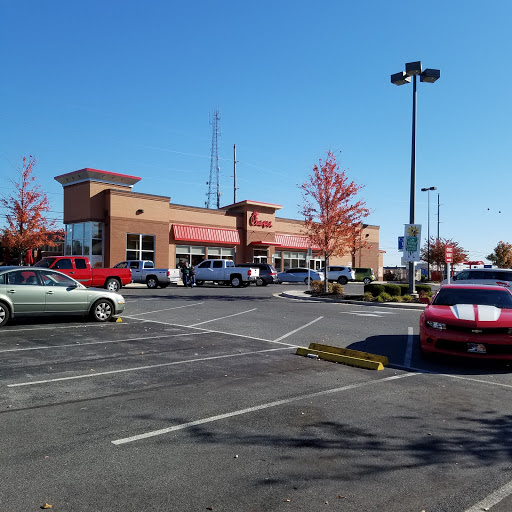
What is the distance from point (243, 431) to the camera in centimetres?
498

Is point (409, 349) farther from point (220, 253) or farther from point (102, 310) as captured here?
point (220, 253)

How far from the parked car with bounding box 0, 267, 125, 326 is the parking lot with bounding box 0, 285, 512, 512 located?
257cm

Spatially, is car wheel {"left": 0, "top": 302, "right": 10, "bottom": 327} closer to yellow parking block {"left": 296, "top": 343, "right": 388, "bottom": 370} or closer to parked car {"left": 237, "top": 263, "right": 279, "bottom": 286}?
yellow parking block {"left": 296, "top": 343, "right": 388, "bottom": 370}

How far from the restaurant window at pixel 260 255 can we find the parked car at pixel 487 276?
29332 mm

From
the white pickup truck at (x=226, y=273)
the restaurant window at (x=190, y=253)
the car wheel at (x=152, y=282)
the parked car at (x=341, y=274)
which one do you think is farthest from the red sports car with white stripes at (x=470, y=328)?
the parked car at (x=341, y=274)

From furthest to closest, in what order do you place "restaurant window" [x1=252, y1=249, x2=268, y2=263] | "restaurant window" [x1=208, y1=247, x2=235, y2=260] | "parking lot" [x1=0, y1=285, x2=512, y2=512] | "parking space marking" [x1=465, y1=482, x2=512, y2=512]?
"restaurant window" [x1=252, y1=249, x2=268, y2=263]
"restaurant window" [x1=208, y1=247, x2=235, y2=260]
"parking lot" [x1=0, y1=285, x2=512, y2=512]
"parking space marking" [x1=465, y1=482, x2=512, y2=512]

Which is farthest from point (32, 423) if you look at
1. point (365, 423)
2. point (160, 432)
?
point (365, 423)

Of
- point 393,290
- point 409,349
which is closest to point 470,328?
point 409,349

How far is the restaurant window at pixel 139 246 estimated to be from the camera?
123 ft

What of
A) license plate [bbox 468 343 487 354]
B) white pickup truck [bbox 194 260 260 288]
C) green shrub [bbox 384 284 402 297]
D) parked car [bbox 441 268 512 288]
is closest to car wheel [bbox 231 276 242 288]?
white pickup truck [bbox 194 260 260 288]

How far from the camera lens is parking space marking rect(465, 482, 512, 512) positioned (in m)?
3.51

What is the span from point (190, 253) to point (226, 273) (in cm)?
826

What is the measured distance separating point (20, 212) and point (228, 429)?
33.3 m

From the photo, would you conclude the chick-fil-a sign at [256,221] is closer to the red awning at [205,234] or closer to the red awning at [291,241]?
the red awning at [205,234]
